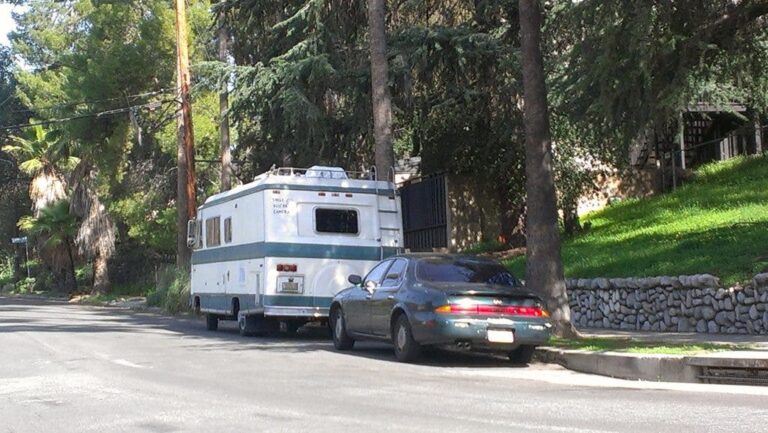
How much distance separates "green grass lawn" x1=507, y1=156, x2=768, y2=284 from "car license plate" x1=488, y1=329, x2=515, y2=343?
4500 mm

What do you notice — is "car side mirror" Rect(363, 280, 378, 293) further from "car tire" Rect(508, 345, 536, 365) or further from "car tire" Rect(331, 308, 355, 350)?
"car tire" Rect(508, 345, 536, 365)

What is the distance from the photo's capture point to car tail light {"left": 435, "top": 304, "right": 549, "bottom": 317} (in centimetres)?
1290

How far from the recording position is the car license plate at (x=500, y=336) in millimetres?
12867

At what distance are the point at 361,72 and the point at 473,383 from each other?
1267cm

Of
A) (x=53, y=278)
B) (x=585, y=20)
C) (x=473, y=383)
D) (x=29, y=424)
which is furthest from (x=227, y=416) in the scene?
(x=53, y=278)

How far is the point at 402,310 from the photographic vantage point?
13648 millimetres

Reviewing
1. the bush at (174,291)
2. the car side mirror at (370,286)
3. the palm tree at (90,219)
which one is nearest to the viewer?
the car side mirror at (370,286)

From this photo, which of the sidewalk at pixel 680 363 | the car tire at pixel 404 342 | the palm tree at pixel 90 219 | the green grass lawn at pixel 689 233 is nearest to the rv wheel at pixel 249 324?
the car tire at pixel 404 342

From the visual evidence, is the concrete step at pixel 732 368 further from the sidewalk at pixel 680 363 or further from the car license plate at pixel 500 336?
the car license plate at pixel 500 336

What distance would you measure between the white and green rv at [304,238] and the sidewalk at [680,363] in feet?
18.2

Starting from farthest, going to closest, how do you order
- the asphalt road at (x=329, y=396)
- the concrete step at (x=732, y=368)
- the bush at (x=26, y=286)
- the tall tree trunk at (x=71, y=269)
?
the bush at (x=26, y=286) < the tall tree trunk at (x=71, y=269) < the concrete step at (x=732, y=368) < the asphalt road at (x=329, y=396)

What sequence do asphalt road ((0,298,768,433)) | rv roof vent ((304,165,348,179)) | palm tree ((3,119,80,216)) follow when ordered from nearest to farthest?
1. asphalt road ((0,298,768,433))
2. rv roof vent ((304,165,348,179))
3. palm tree ((3,119,80,216))

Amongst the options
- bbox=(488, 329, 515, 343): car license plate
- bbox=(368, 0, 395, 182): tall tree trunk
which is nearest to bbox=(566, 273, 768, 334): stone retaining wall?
bbox=(488, 329, 515, 343): car license plate

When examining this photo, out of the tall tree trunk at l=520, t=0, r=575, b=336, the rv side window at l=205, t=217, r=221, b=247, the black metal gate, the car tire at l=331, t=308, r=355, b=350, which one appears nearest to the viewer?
the tall tree trunk at l=520, t=0, r=575, b=336
